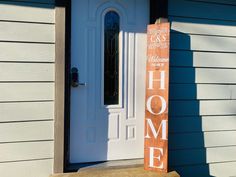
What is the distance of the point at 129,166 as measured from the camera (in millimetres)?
3221

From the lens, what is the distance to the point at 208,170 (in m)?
3.62

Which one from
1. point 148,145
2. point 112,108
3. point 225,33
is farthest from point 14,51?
point 225,33

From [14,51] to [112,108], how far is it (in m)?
1.09

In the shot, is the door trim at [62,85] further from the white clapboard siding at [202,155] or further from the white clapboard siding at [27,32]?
the white clapboard siding at [202,155]

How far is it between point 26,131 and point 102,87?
0.84 m

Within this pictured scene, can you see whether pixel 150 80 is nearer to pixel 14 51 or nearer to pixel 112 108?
pixel 112 108

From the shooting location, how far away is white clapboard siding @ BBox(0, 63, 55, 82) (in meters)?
2.89

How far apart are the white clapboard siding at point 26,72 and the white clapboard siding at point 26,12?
1.32ft

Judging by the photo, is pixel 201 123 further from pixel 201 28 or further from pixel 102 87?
pixel 102 87

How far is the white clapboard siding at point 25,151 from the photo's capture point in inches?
115

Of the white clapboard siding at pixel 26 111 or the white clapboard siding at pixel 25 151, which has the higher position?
the white clapboard siding at pixel 26 111

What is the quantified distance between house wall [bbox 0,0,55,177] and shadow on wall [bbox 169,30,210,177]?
125 cm

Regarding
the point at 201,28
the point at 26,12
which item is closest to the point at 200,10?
the point at 201,28

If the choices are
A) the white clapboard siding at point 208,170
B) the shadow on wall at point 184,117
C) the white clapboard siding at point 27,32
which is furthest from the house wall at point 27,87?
the white clapboard siding at point 208,170
